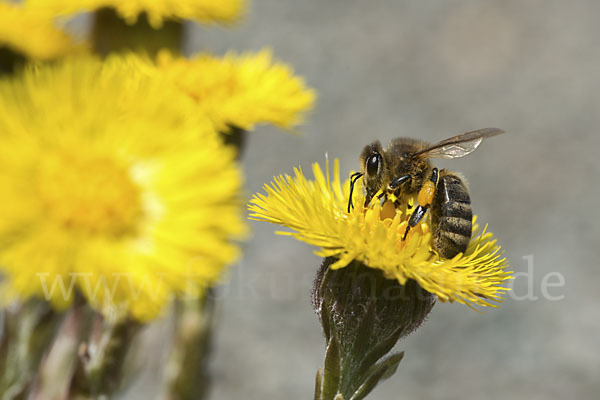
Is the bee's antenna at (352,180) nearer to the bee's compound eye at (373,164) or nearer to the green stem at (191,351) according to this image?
the bee's compound eye at (373,164)

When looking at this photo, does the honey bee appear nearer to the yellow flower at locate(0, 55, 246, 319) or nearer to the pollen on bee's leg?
the pollen on bee's leg

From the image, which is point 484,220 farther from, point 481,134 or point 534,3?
point 481,134

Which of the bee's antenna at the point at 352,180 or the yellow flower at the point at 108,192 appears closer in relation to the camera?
the yellow flower at the point at 108,192

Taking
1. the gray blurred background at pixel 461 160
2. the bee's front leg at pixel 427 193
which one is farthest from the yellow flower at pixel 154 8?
the gray blurred background at pixel 461 160

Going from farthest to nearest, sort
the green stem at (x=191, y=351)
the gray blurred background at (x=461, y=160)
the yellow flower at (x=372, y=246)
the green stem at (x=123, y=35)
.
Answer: the gray blurred background at (x=461, y=160)
the green stem at (x=123, y=35)
the green stem at (x=191, y=351)
the yellow flower at (x=372, y=246)

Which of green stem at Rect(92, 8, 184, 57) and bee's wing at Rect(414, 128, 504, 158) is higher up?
green stem at Rect(92, 8, 184, 57)

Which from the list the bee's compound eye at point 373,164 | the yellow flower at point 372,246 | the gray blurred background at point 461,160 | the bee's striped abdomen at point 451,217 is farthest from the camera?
the gray blurred background at point 461,160

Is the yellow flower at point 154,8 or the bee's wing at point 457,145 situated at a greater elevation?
the yellow flower at point 154,8

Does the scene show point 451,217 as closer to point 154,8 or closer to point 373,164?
point 373,164

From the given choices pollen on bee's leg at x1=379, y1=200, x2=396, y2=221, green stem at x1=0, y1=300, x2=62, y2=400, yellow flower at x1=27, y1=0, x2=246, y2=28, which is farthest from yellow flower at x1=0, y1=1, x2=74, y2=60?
pollen on bee's leg at x1=379, y1=200, x2=396, y2=221
